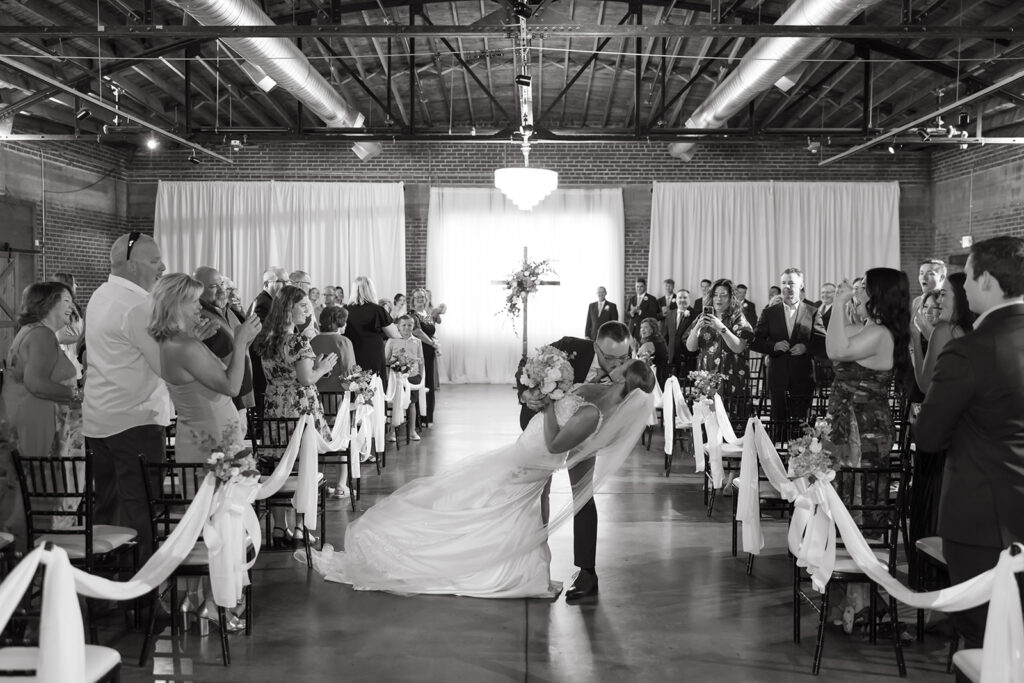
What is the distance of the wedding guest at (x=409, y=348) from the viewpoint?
387 inches

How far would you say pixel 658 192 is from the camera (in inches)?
658

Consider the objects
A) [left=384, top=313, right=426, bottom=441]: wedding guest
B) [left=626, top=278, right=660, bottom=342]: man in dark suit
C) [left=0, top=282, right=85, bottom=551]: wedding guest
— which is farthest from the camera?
[left=626, top=278, right=660, bottom=342]: man in dark suit

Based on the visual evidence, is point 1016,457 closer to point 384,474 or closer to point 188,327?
point 188,327

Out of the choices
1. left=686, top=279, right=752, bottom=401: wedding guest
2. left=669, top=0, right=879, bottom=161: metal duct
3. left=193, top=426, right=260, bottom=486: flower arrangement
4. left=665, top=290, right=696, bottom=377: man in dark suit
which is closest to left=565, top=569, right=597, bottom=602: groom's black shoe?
left=193, top=426, right=260, bottom=486: flower arrangement

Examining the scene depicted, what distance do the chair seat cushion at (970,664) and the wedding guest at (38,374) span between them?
→ 13.4 ft

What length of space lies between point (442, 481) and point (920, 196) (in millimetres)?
14448

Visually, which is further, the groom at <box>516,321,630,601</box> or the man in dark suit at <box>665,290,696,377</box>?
the man in dark suit at <box>665,290,696,377</box>

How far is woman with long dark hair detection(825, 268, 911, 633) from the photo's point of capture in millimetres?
4457

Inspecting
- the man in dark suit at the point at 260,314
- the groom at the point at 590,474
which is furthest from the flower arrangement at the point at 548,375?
the man in dark suit at the point at 260,314

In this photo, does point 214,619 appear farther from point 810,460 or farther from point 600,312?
point 600,312

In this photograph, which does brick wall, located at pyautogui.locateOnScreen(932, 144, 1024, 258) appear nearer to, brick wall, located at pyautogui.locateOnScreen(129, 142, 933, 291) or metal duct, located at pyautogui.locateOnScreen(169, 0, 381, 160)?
brick wall, located at pyautogui.locateOnScreen(129, 142, 933, 291)

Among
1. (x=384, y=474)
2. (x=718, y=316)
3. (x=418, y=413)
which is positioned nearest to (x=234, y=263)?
(x=418, y=413)

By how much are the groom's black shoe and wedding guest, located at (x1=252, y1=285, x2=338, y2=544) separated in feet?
6.25

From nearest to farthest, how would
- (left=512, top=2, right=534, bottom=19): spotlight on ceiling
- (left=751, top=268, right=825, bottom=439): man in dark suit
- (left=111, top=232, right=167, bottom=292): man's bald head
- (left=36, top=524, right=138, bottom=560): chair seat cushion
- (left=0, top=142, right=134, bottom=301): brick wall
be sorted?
(left=36, top=524, right=138, bottom=560): chair seat cushion, (left=111, top=232, right=167, bottom=292): man's bald head, (left=512, top=2, right=534, bottom=19): spotlight on ceiling, (left=751, top=268, right=825, bottom=439): man in dark suit, (left=0, top=142, right=134, bottom=301): brick wall
